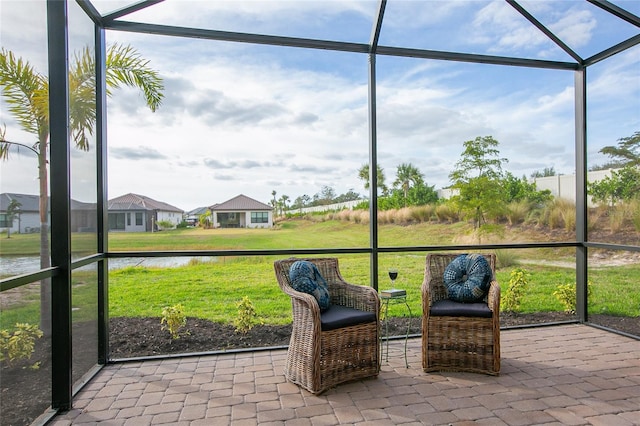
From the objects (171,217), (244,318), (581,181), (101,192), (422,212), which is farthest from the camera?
(422,212)

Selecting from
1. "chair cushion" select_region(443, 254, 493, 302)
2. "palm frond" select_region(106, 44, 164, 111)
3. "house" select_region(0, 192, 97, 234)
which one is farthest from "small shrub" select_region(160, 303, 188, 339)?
"chair cushion" select_region(443, 254, 493, 302)

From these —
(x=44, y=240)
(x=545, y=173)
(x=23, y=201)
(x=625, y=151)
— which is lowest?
(x=44, y=240)

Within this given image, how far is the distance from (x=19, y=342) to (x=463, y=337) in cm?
307

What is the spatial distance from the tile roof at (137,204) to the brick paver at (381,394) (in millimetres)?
2398

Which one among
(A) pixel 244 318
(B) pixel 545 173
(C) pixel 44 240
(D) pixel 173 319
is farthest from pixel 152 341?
(B) pixel 545 173

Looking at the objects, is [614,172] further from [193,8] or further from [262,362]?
[193,8]

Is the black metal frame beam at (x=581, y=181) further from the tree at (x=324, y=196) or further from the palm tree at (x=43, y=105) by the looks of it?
the palm tree at (x=43, y=105)

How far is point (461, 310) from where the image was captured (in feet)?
11.4

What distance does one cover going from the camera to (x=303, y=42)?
13.5 feet

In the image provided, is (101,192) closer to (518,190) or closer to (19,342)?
(19,342)

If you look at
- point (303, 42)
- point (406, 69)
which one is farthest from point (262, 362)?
point (406, 69)

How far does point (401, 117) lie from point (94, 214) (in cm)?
501

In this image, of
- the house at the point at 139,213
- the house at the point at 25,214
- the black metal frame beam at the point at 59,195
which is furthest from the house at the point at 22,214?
the house at the point at 139,213

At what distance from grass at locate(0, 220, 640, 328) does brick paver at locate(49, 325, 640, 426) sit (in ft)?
5.72
